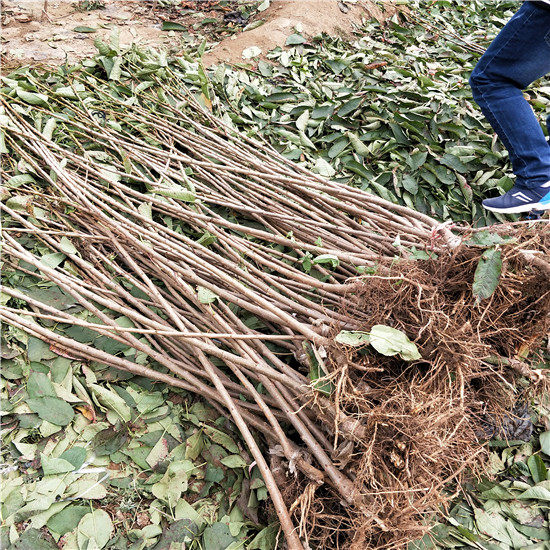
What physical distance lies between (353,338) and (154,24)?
353cm

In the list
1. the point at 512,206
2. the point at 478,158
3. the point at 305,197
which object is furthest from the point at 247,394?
the point at 478,158

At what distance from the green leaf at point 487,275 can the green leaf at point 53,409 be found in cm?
134

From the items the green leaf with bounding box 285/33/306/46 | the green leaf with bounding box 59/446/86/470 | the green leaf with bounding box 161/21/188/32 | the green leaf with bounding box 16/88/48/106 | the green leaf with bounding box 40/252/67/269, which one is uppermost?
the green leaf with bounding box 161/21/188/32

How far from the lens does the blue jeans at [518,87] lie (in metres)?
1.89

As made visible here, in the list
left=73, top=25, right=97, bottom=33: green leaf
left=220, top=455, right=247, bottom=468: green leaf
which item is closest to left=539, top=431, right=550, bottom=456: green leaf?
left=220, top=455, right=247, bottom=468: green leaf

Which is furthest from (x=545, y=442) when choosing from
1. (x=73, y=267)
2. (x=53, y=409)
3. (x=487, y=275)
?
(x=73, y=267)

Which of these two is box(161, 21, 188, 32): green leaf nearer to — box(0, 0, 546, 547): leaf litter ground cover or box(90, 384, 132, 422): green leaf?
box(0, 0, 546, 547): leaf litter ground cover

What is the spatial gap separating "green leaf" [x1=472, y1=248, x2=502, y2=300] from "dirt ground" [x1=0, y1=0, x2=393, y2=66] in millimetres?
2459

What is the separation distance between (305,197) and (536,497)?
144cm

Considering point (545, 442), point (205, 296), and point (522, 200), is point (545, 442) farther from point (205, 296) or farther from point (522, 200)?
point (205, 296)

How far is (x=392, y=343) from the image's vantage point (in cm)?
117

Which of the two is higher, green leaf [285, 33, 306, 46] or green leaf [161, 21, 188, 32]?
green leaf [161, 21, 188, 32]

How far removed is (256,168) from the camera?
6.83ft

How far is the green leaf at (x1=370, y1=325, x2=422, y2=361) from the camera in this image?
1161mm
